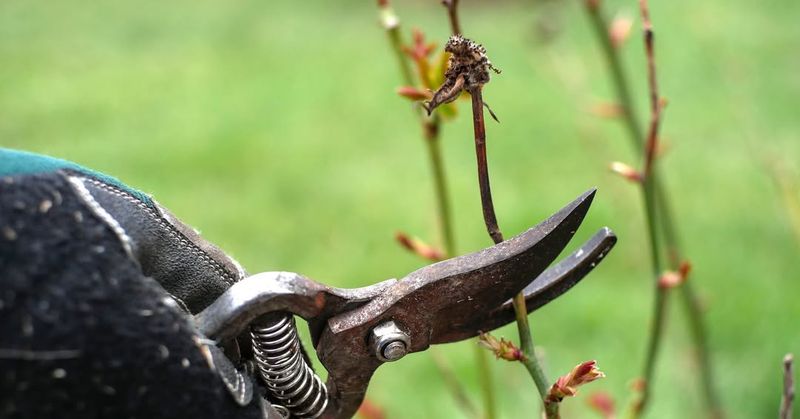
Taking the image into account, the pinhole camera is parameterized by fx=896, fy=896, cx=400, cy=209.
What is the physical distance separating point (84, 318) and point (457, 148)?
8.12 ft

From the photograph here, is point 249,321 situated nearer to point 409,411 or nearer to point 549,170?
point 409,411

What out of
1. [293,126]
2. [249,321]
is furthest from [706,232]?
[249,321]

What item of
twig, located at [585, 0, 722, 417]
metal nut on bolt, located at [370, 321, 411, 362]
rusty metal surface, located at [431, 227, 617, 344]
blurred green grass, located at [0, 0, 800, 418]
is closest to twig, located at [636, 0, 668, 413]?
twig, located at [585, 0, 722, 417]

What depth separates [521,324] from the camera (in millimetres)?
710

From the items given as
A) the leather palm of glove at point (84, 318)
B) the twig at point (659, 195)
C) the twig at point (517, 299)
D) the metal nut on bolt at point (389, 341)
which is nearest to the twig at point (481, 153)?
the twig at point (517, 299)

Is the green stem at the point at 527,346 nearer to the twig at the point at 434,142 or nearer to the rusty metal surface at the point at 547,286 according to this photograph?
the rusty metal surface at the point at 547,286

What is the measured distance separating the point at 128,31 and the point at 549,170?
103 inches

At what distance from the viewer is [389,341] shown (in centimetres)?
67

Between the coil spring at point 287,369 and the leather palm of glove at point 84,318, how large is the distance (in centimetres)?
4

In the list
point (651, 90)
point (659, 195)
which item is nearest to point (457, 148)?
point (659, 195)

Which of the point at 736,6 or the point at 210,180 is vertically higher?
the point at 736,6

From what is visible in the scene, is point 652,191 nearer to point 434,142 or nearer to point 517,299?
point 434,142

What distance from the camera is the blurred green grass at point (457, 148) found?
2.01 metres

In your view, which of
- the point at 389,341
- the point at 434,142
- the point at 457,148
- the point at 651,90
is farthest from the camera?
the point at 457,148
